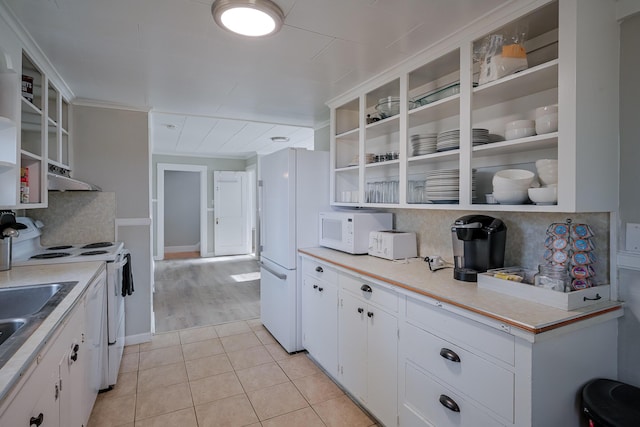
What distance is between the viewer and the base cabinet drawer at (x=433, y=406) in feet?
4.70

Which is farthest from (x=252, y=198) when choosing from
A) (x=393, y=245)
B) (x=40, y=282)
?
(x=40, y=282)

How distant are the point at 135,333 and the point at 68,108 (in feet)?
6.96

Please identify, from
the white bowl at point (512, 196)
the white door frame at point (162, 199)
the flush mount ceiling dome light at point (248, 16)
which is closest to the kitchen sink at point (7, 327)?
the flush mount ceiling dome light at point (248, 16)

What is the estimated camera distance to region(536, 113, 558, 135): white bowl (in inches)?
59.1

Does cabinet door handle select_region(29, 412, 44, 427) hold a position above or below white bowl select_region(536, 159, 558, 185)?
below

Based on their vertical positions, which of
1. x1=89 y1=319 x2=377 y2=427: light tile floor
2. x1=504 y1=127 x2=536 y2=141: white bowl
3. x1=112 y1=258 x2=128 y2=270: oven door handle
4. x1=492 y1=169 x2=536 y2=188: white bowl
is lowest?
x1=89 y1=319 x2=377 y2=427: light tile floor

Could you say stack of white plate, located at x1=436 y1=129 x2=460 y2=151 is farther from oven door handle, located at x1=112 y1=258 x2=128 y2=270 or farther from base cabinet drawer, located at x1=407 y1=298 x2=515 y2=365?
oven door handle, located at x1=112 y1=258 x2=128 y2=270

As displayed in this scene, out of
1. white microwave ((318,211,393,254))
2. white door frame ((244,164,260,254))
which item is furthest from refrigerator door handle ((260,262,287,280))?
white door frame ((244,164,260,254))

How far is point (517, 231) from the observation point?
6.25ft

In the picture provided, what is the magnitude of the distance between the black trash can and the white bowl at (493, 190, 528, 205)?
82 cm

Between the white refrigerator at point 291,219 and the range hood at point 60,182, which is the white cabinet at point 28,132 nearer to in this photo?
the range hood at point 60,182

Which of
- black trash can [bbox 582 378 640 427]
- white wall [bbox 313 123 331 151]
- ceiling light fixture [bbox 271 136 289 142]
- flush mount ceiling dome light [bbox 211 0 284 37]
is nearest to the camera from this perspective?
black trash can [bbox 582 378 640 427]

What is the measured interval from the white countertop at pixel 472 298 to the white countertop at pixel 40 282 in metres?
1.50

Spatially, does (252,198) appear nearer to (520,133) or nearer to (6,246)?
(6,246)
